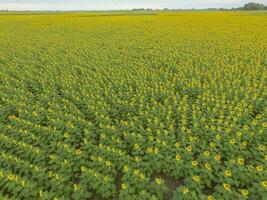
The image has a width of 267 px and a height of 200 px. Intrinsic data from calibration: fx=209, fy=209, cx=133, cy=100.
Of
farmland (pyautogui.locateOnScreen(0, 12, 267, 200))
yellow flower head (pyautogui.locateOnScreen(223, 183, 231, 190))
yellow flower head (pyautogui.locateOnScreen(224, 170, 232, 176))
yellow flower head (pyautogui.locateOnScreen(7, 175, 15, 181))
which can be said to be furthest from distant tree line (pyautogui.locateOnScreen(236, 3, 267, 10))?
yellow flower head (pyautogui.locateOnScreen(7, 175, 15, 181))

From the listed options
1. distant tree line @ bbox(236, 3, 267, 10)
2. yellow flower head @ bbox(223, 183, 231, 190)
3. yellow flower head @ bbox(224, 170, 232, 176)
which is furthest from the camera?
distant tree line @ bbox(236, 3, 267, 10)

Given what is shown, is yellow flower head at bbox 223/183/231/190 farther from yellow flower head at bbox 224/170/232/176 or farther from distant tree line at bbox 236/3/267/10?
distant tree line at bbox 236/3/267/10

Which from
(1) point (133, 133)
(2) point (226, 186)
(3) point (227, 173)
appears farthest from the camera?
Answer: (1) point (133, 133)

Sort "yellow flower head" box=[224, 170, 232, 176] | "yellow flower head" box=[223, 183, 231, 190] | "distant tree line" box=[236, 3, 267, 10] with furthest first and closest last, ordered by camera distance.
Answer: "distant tree line" box=[236, 3, 267, 10] < "yellow flower head" box=[224, 170, 232, 176] < "yellow flower head" box=[223, 183, 231, 190]

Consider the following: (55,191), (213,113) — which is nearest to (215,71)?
(213,113)

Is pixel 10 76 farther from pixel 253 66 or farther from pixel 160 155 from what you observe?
pixel 253 66

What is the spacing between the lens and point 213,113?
579cm

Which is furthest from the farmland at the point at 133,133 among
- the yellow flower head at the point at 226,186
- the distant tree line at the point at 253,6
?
the distant tree line at the point at 253,6

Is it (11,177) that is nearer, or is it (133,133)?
(11,177)

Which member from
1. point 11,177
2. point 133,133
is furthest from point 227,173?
point 11,177

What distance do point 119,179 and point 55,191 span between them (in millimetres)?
1222

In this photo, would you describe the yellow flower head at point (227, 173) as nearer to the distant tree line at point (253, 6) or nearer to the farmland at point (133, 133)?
the farmland at point (133, 133)

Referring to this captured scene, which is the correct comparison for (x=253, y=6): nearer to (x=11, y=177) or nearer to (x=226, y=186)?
(x=226, y=186)

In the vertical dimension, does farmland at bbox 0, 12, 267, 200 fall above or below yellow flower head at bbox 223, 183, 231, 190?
→ below
